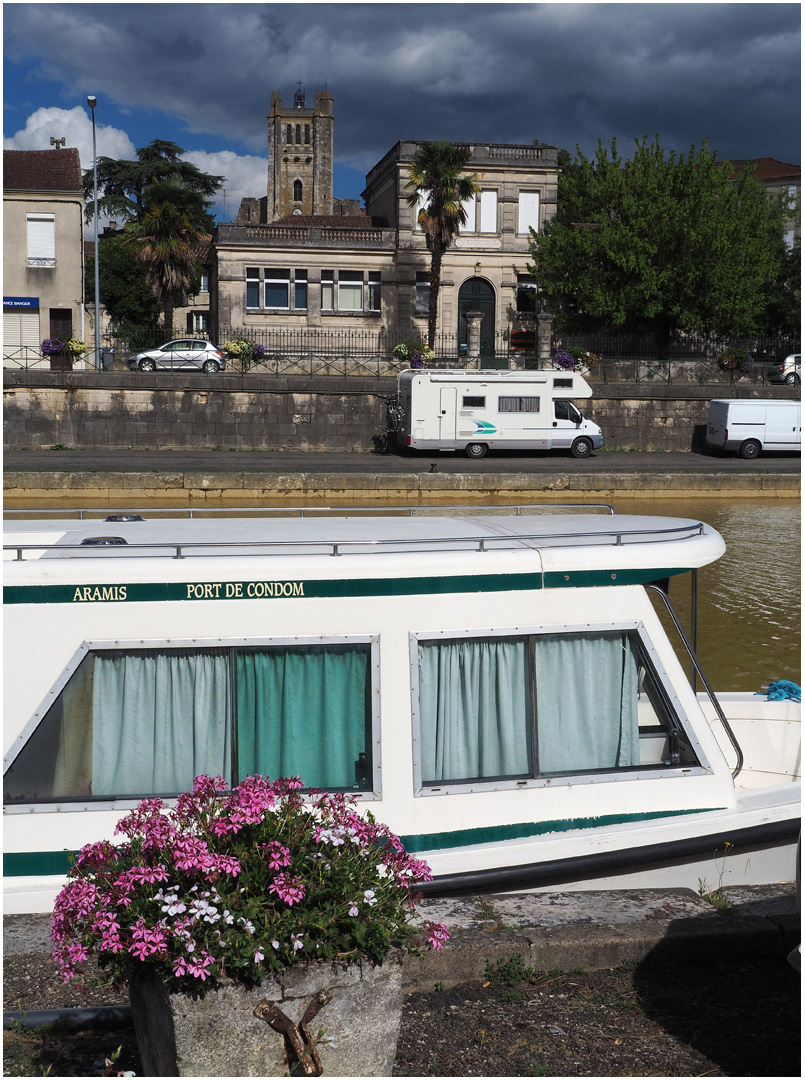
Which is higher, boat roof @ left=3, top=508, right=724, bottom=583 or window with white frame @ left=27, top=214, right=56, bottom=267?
window with white frame @ left=27, top=214, right=56, bottom=267

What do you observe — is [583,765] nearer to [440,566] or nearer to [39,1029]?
[440,566]

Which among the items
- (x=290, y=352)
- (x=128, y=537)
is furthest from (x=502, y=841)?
(x=290, y=352)

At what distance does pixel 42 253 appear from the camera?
4259 centimetres

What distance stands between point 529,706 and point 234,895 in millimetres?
2372

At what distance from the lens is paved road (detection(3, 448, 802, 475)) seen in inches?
1076

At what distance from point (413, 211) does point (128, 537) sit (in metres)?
43.6

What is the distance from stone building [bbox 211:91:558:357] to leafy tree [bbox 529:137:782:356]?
3.23 meters

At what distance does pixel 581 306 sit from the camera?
4475cm

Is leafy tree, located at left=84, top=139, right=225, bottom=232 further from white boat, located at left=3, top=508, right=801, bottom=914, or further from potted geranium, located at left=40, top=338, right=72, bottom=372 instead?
white boat, located at left=3, top=508, right=801, bottom=914

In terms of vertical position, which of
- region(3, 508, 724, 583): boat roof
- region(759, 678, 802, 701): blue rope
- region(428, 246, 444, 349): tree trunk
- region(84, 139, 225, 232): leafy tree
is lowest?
region(759, 678, 802, 701): blue rope

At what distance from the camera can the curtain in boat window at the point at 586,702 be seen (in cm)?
486

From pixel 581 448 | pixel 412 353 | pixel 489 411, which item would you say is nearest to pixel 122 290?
pixel 412 353

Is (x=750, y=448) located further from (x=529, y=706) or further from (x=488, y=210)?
(x=529, y=706)

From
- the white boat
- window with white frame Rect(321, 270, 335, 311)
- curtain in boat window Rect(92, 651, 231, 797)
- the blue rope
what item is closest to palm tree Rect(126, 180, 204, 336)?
window with white frame Rect(321, 270, 335, 311)
